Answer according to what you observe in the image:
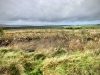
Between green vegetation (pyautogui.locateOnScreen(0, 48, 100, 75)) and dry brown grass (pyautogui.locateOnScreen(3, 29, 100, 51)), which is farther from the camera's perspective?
dry brown grass (pyautogui.locateOnScreen(3, 29, 100, 51))

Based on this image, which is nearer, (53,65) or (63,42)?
(53,65)

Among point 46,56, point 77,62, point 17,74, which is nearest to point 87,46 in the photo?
point 46,56

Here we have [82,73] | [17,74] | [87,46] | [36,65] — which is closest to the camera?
[82,73]

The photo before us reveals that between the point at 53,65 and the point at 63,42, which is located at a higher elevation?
the point at 63,42

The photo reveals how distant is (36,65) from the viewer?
29.0 ft

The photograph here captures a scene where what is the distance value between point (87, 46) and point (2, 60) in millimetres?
4660

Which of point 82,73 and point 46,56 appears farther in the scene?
point 46,56

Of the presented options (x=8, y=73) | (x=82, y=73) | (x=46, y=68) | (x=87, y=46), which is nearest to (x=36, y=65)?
(x=46, y=68)

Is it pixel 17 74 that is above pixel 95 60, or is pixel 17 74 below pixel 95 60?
below

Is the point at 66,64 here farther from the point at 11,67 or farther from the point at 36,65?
the point at 11,67

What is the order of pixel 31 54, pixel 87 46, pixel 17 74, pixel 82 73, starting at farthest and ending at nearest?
pixel 87 46 → pixel 31 54 → pixel 17 74 → pixel 82 73

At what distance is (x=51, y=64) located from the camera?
826 cm

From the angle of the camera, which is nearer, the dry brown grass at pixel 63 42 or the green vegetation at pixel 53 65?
the green vegetation at pixel 53 65

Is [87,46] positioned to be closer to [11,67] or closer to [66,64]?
[66,64]
